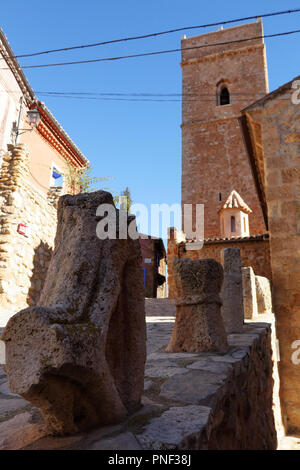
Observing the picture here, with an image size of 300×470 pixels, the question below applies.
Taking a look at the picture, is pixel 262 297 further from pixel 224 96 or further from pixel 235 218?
pixel 224 96

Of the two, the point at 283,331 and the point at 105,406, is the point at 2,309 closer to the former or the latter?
the point at 283,331

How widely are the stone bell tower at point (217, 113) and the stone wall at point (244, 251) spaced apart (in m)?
5.09

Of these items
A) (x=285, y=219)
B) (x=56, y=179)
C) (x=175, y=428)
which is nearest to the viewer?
(x=175, y=428)

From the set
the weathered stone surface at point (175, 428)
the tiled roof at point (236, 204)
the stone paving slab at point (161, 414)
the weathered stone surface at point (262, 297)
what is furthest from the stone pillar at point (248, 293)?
the tiled roof at point (236, 204)

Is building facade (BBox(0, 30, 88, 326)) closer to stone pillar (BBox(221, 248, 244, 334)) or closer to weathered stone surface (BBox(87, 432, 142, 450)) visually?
stone pillar (BBox(221, 248, 244, 334))

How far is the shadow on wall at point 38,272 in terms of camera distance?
7.58m

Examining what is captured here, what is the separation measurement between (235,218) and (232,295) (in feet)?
41.7

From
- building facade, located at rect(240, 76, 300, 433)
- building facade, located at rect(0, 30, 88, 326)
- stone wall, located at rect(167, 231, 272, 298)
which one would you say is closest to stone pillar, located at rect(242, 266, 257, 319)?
building facade, located at rect(240, 76, 300, 433)

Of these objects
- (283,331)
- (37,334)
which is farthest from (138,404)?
(283,331)

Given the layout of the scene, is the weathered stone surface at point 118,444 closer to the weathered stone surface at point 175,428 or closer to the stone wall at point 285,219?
the weathered stone surface at point 175,428

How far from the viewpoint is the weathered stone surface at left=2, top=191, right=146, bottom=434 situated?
3.49 ft

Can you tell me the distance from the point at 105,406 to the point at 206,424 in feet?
1.36

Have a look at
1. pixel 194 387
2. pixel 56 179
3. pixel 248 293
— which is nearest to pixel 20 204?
pixel 248 293

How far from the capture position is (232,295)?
420cm
